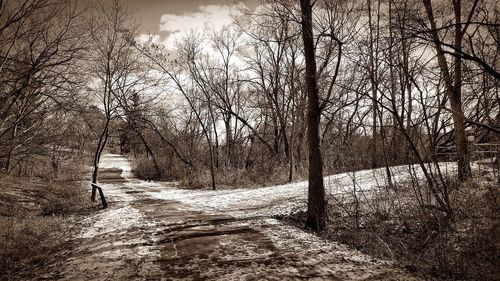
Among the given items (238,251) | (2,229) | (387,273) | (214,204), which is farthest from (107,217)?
(387,273)

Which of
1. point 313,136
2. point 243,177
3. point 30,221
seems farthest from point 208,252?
point 243,177

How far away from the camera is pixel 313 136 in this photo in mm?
6609

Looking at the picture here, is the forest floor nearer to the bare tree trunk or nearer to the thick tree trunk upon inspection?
the thick tree trunk

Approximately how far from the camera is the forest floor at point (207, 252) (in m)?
4.28

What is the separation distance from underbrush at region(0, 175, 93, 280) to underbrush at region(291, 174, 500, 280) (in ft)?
16.4

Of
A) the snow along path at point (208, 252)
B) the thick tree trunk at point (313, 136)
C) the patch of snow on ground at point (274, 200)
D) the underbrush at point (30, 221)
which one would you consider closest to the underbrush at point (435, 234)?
the thick tree trunk at point (313, 136)

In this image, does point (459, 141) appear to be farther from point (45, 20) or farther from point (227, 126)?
point (227, 126)

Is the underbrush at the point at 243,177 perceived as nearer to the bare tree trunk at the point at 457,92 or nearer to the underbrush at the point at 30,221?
the underbrush at the point at 30,221

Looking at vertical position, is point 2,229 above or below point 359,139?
below

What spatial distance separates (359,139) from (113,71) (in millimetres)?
12731

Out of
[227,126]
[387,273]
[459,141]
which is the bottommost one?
[387,273]

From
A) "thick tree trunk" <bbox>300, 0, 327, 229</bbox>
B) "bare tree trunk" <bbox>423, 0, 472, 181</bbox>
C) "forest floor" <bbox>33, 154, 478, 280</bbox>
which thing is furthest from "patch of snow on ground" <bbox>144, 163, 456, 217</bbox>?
"thick tree trunk" <bbox>300, 0, 327, 229</bbox>

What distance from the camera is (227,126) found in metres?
25.5

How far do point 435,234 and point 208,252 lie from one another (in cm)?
389
